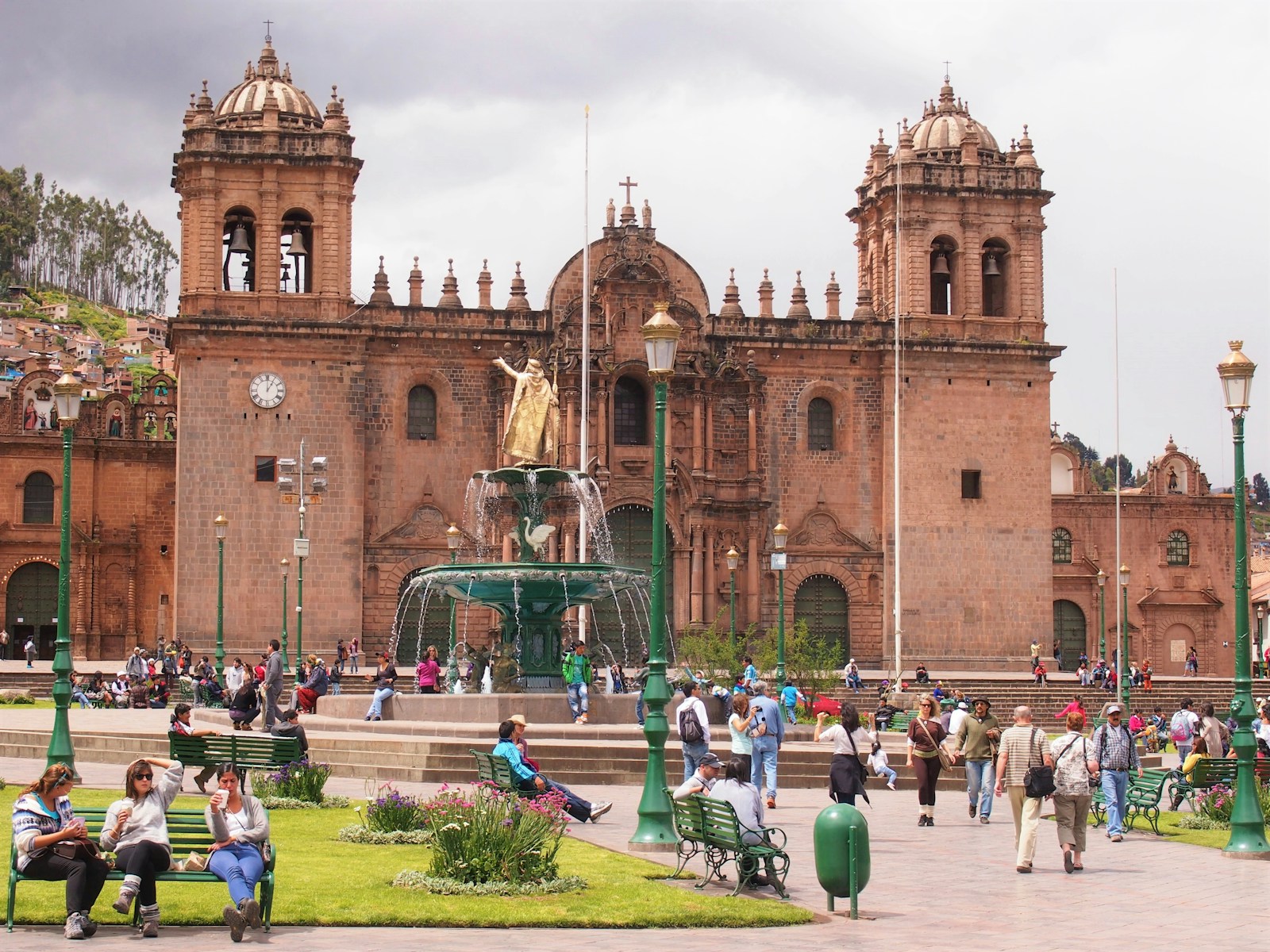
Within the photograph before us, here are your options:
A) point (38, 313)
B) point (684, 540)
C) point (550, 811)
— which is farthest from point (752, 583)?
point (38, 313)

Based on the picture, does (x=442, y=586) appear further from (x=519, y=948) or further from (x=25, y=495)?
(x=25, y=495)

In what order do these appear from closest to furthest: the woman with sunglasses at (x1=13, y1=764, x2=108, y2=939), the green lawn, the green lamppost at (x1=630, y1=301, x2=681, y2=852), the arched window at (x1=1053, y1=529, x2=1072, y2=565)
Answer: the woman with sunglasses at (x1=13, y1=764, x2=108, y2=939) → the green lawn → the green lamppost at (x1=630, y1=301, x2=681, y2=852) → the arched window at (x1=1053, y1=529, x2=1072, y2=565)

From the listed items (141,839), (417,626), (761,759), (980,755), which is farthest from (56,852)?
(417,626)

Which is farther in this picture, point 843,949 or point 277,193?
point 277,193

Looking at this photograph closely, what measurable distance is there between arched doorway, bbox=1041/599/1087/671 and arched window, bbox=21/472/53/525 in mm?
29147

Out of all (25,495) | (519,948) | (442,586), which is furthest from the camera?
(25,495)

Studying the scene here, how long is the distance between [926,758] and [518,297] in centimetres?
3003

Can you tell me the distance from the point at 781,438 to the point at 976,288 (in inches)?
265

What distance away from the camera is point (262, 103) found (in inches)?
1807

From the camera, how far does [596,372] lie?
4503cm

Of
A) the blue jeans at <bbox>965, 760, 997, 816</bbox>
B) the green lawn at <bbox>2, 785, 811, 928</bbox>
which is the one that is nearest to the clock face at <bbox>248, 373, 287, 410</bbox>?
the blue jeans at <bbox>965, 760, 997, 816</bbox>

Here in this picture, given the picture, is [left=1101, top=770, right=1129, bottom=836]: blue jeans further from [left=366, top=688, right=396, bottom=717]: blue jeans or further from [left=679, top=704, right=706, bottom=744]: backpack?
[left=366, top=688, right=396, bottom=717]: blue jeans

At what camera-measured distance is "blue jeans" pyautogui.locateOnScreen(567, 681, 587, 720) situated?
23.3 meters

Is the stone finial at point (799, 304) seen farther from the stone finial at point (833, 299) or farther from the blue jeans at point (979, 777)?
the blue jeans at point (979, 777)
